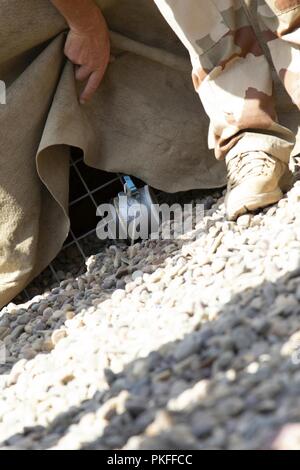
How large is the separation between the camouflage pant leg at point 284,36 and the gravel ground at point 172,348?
1.18 ft

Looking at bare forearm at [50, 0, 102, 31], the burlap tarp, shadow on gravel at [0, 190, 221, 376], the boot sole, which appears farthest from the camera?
the burlap tarp

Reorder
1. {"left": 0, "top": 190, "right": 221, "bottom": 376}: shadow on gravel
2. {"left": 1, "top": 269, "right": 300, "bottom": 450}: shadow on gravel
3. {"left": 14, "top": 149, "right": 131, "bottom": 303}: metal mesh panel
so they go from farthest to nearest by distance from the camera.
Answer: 1. {"left": 14, "top": 149, "right": 131, "bottom": 303}: metal mesh panel
2. {"left": 0, "top": 190, "right": 221, "bottom": 376}: shadow on gravel
3. {"left": 1, "top": 269, "right": 300, "bottom": 450}: shadow on gravel

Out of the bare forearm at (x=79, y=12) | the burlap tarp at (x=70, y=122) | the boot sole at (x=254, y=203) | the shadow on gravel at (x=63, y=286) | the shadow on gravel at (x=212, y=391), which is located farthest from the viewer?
the burlap tarp at (x=70, y=122)

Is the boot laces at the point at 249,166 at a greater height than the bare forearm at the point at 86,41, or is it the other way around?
the bare forearm at the point at 86,41

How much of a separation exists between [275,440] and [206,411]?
181mm

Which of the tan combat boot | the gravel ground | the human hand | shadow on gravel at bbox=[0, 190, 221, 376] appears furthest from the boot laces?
the human hand

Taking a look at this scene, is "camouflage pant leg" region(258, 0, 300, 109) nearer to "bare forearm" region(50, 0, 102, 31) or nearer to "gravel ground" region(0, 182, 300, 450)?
"gravel ground" region(0, 182, 300, 450)

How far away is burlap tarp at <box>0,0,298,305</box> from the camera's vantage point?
3.06 m

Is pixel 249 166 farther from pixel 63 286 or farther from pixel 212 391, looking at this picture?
pixel 212 391

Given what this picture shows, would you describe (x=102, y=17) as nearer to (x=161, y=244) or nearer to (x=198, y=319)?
(x=161, y=244)

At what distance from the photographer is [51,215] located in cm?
320

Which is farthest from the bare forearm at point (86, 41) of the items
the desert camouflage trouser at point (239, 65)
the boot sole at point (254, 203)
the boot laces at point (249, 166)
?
the boot sole at point (254, 203)

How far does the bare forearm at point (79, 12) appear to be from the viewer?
9.69 feet

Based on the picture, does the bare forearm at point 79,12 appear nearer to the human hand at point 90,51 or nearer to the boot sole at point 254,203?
the human hand at point 90,51
